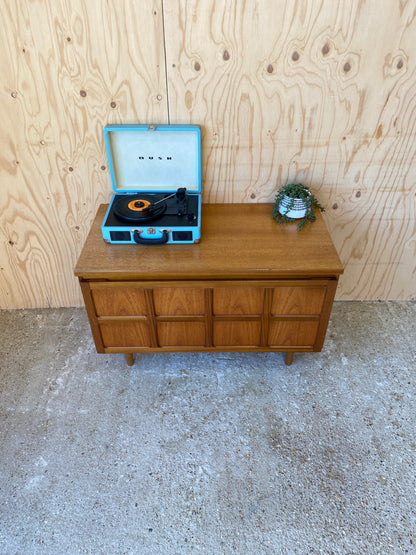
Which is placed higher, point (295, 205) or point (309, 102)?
point (309, 102)

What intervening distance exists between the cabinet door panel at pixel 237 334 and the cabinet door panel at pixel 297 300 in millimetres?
129

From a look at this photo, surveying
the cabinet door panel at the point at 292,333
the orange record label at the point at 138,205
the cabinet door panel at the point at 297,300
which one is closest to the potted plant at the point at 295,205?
the cabinet door panel at the point at 297,300

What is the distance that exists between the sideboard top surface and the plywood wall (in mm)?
267

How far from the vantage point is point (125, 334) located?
170 centimetres

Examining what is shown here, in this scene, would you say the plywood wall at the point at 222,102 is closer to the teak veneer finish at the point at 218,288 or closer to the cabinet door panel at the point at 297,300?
the teak veneer finish at the point at 218,288

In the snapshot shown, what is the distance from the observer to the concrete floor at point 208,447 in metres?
1.34

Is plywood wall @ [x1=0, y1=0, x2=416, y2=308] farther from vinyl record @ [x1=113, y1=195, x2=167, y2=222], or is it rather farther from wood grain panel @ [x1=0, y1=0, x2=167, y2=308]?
vinyl record @ [x1=113, y1=195, x2=167, y2=222]

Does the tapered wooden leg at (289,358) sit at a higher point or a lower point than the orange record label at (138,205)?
lower

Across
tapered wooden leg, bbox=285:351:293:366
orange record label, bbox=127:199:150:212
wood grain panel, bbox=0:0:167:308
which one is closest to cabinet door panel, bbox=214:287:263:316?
tapered wooden leg, bbox=285:351:293:366

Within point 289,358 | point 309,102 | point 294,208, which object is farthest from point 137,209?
point 289,358

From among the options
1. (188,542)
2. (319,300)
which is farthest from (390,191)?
(188,542)

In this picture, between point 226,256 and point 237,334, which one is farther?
point 237,334

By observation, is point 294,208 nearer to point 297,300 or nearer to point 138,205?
point 297,300

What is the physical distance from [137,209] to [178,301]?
16.5 inches
